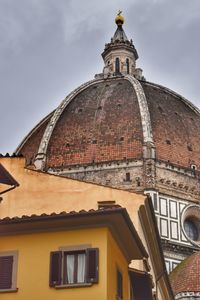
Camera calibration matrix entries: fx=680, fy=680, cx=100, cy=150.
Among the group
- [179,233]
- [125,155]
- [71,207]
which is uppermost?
[125,155]

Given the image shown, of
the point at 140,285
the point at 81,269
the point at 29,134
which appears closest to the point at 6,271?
the point at 81,269

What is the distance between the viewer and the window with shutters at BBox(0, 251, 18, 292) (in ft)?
36.9

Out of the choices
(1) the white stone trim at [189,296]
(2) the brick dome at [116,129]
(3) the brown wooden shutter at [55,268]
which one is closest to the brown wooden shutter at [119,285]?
(3) the brown wooden shutter at [55,268]

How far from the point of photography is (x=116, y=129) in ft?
137

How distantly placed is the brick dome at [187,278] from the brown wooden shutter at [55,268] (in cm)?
2012

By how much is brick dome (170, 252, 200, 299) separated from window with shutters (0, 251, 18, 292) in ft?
65.6

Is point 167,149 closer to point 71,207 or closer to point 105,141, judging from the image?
point 105,141

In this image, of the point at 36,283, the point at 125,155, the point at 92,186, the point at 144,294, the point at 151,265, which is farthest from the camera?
the point at 125,155

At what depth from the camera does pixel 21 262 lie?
1147cm

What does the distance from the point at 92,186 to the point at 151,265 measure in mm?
5222

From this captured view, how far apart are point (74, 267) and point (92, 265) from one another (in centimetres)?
37

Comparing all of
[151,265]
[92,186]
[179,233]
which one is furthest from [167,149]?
[92,186]

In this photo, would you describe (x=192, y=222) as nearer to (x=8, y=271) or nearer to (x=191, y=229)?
(x=191, y=229)

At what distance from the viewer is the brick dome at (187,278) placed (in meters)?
30.6
